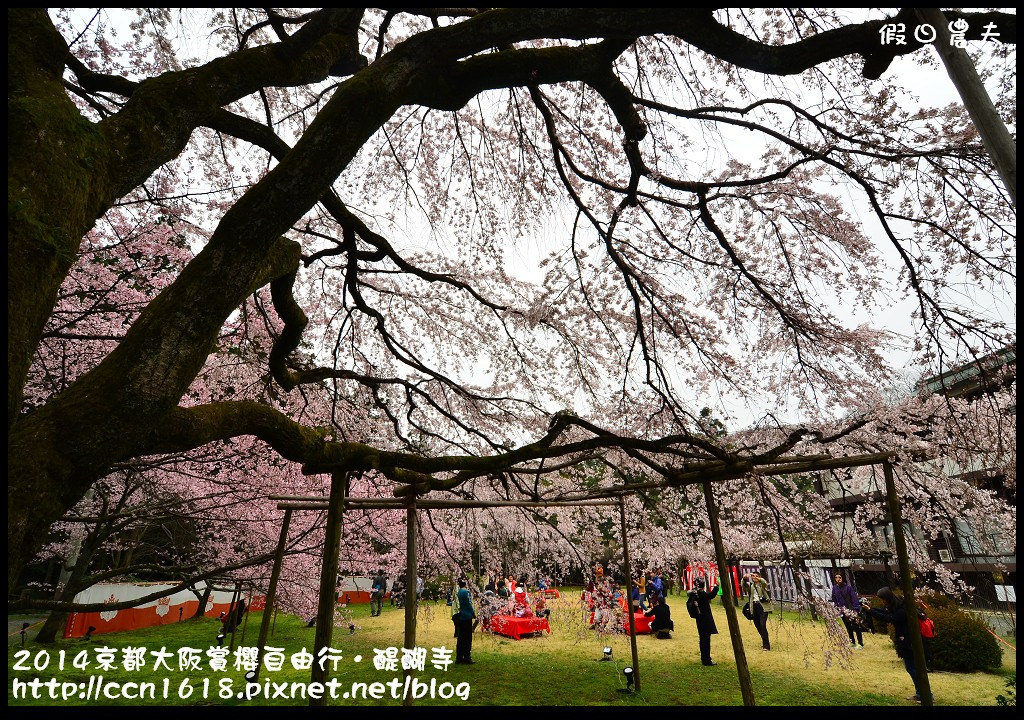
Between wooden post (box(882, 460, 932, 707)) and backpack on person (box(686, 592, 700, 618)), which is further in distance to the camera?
backpack on person (box(686, 592, 700, 618))

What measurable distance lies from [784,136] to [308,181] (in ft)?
12.9

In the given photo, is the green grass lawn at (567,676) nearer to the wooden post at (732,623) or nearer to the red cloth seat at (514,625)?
the red cloth seat at (514,625)

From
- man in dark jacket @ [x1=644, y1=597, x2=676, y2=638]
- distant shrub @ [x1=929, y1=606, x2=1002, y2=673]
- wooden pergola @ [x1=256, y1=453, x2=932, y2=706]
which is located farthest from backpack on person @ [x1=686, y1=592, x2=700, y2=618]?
wooden pergola @ [x1=256, y1=453, x2=932, y2=706]

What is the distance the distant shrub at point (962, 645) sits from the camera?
7.27 m

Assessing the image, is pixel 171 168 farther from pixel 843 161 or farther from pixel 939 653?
pixel 939 653

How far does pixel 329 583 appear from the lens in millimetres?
3955

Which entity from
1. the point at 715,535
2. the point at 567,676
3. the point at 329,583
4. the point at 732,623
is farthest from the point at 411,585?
the point at 567,676

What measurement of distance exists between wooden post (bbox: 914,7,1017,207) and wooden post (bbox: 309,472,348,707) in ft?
14.2

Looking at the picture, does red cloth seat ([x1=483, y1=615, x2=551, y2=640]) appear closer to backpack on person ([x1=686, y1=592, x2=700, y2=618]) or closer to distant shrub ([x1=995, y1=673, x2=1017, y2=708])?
backpack on person ([x1=686, y1=592, x2=700, y2=618])

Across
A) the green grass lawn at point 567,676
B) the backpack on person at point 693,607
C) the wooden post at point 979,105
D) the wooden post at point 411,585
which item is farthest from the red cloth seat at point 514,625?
the wooden post at point 979,105

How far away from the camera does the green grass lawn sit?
253 inches

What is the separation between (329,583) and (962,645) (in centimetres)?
943

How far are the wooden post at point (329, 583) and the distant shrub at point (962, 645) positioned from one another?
30.1 ft

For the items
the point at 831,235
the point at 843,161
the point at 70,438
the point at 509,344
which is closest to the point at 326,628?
the point at 70,438
